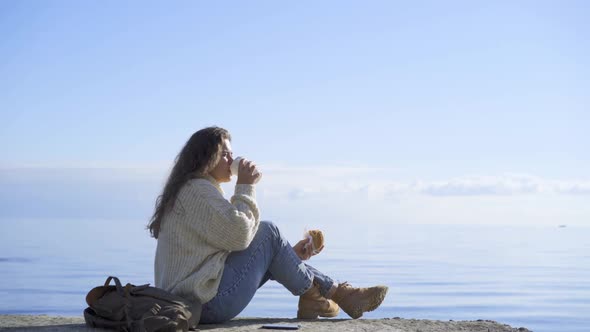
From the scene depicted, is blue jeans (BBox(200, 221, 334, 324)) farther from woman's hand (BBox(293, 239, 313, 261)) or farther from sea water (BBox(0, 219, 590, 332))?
sea water (BBox(0, 219, 590, 332))

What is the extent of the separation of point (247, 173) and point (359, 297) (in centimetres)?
122

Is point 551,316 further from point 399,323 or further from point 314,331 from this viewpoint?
point 314,331

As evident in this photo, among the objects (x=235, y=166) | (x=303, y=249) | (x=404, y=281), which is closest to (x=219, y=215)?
(x=235, y=166)

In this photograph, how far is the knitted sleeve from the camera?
4.61 m

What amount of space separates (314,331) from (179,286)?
0.84m

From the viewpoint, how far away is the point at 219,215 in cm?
461

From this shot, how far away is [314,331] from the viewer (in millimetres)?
4805

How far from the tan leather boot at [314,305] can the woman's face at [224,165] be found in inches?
38.4

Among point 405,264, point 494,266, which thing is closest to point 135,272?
point 405,264

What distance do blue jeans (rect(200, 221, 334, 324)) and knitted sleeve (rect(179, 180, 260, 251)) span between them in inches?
4.9

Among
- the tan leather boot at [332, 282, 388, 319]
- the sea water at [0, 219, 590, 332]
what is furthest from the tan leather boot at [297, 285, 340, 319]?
the sea water at [0, 219, 590, 332]

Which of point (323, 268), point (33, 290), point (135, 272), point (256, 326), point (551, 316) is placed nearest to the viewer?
point (256, 326)

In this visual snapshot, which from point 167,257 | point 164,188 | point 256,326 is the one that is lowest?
point 256,326

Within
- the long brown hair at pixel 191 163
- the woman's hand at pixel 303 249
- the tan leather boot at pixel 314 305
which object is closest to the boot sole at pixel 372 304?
the tan leather boot at pixel 314 305
